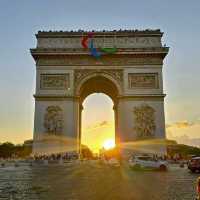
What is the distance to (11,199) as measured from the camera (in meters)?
7.31

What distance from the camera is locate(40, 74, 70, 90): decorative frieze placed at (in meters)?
30.5

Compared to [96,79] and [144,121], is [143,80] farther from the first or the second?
[96,79]

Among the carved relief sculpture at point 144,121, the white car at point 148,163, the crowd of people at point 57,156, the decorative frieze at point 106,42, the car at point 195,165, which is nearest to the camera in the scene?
the car at point 195,165

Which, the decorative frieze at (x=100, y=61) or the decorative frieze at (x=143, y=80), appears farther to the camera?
the decorative frieze at (x=100, y=61)

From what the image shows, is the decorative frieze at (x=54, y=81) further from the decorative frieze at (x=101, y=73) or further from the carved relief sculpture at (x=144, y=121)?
the carved relief sculpture at (x=144, y=121)

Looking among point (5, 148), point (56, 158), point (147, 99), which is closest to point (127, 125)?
point (147, 99)

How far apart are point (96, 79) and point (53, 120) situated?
5768mm

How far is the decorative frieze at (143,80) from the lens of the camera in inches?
1196

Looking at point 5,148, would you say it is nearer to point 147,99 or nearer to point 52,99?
point 52,99

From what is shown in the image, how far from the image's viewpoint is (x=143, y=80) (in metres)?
30.6

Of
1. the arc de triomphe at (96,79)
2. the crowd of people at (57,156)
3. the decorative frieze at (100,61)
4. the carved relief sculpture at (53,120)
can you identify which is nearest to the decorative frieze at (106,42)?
the arc de triomphe at (96,79)

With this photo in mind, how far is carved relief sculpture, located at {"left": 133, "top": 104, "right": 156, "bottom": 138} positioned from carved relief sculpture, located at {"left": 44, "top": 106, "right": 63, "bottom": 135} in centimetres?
689

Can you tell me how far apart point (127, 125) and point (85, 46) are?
8412 millimetres

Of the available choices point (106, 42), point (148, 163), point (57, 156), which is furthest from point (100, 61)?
point (148, 163)
